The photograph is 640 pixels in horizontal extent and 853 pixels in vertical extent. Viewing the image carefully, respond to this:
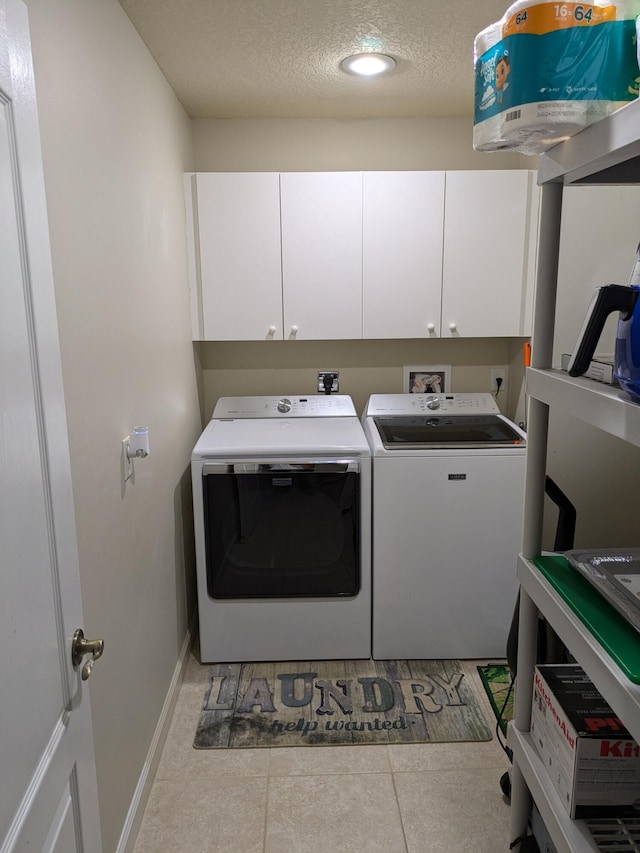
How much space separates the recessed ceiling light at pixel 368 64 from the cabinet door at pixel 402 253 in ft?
1.46

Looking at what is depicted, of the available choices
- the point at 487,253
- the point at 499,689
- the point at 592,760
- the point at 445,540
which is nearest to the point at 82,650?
the point at 592,760

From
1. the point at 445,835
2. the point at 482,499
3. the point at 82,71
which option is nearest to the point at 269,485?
the point at 482,499

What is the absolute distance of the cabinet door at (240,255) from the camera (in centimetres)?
260

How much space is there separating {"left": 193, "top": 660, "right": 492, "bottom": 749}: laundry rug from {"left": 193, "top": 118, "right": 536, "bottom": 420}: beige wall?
1.25m

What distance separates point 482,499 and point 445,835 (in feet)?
3.72

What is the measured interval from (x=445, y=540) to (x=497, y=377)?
1.04 metres

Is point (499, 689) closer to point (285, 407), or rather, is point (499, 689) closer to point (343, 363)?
point (285, 407)

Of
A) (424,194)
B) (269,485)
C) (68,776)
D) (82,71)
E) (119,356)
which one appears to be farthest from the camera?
(424,194)

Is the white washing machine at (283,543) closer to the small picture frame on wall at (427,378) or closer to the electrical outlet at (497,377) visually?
the small picture frame on wall at (427,378)

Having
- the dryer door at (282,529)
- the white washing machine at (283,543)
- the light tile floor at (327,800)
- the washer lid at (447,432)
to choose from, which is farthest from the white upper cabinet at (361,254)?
the light tile floor at (327,800)

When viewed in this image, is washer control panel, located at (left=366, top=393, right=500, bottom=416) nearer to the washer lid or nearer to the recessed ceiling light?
the washer lid

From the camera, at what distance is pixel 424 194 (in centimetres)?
263

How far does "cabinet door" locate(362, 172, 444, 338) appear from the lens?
2.62 metres

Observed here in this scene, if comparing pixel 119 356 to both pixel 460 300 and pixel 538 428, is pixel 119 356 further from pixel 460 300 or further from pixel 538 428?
pixel 460 300
